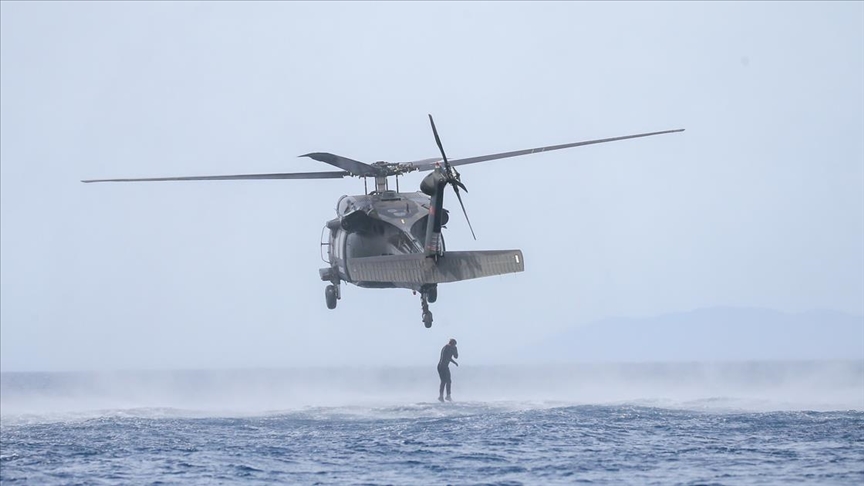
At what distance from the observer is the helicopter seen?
1192 inches

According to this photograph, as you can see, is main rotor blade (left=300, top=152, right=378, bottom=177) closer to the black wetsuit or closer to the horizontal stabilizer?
the horizontal stabilizer

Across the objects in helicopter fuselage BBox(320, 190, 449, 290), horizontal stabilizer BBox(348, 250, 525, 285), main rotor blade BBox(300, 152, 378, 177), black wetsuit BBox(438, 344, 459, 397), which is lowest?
black wetsuit BBox(438, 344, 459, 397)

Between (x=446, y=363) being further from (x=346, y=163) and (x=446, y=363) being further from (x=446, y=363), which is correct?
(x=346, y=163)

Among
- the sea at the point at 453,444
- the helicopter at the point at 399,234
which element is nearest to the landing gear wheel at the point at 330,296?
the helicopter at the point at 399,234

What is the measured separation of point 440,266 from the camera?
30391 millimetres

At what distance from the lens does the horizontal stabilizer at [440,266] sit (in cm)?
2970

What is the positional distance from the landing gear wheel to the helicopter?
0.11ft

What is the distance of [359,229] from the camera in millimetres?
34062

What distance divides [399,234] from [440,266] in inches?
135

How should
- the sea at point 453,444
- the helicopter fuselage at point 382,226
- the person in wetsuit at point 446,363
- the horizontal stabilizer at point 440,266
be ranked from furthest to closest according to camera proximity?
the person in wetsuit at point 446,363 < the helicopter fuselage at point 382,226 < the horizontal stabilizer at point 440,266 < the sea at point 453,444

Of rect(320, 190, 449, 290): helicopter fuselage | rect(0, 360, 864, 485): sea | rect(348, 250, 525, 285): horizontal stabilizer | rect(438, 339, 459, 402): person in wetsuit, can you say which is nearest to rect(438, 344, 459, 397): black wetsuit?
rect(438, 339, 459, 402): person in wetsuit

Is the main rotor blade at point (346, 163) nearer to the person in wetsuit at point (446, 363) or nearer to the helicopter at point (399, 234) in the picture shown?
the helicopter at point (399, 234)

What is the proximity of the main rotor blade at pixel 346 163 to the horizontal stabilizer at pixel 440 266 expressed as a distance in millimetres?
2993

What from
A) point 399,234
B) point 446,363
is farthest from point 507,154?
point 446,363
